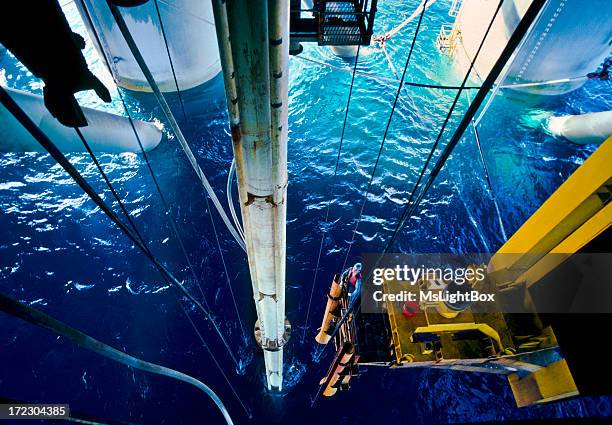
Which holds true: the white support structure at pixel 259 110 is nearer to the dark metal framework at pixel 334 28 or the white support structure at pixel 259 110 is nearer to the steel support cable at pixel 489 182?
the dark metal framework at pixel 334 28

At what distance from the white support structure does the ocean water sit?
7.01m

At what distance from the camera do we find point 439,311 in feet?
23.9

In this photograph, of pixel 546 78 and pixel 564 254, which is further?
pixel 546 78

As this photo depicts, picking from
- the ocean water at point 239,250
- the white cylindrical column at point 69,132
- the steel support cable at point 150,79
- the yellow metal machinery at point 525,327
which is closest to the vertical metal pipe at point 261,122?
the steel support cable at point 150,79

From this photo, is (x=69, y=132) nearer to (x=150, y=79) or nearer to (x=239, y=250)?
(x=239, y=250)

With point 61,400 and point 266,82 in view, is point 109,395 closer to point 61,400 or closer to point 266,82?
point 61,400

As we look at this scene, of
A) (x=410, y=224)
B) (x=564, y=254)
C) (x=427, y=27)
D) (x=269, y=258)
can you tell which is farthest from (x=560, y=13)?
(x=269, y=258)

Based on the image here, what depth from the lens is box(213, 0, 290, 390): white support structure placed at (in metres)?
2.63

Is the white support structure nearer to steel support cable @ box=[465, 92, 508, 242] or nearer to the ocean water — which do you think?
the ocean water

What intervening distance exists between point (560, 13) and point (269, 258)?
1704 centimetres

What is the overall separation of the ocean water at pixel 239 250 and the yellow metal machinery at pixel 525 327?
3432 millimetres

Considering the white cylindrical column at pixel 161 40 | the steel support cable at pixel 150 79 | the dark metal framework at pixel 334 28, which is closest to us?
the steel support cable at pixel 150 79

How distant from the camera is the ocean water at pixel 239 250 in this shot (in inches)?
393

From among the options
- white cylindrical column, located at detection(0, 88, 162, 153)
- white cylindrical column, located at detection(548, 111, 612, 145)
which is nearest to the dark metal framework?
white cylindrical column, located at detection(0, 88, 162, 153)
